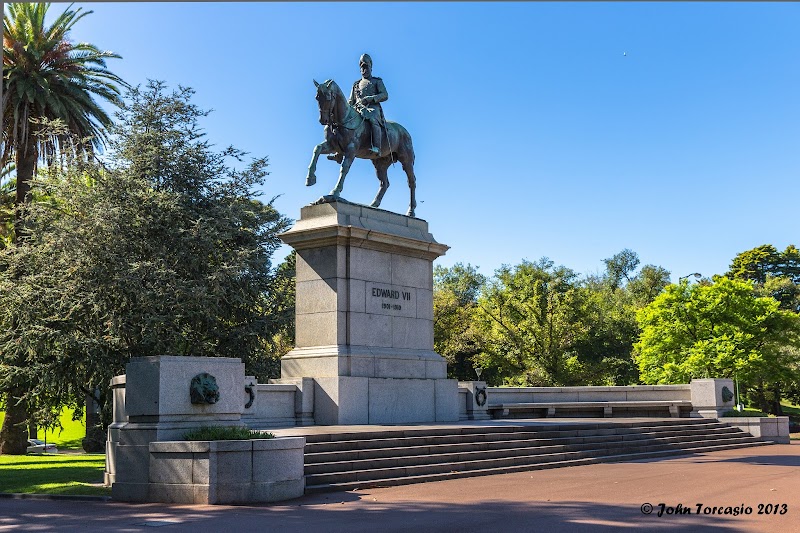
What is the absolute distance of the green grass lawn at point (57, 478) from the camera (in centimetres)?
1588

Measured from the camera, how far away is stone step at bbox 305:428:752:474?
15.6 meters

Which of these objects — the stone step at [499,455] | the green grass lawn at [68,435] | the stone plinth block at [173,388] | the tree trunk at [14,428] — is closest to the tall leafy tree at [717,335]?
the stone step at [499,455]

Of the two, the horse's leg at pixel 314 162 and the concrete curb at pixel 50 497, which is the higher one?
the horse's leg at pixel 314 162

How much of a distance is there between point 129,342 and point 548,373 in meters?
30.8

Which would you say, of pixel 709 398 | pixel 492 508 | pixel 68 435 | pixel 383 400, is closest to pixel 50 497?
pixel 492 508

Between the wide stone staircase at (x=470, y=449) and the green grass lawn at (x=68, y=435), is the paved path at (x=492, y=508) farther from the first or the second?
the green grass lawn at (x=68, y=435)

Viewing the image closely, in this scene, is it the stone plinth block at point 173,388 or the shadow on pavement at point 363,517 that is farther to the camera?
the stone plinth block at point 173,388

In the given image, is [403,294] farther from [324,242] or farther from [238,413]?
[238,413]

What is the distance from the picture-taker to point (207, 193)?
123ft

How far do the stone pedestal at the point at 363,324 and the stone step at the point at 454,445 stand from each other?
3611 mm

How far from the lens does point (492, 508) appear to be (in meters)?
12.0

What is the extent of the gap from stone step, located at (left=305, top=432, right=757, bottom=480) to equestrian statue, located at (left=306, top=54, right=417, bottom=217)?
8421 millimetres

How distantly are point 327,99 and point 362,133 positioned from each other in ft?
6.64

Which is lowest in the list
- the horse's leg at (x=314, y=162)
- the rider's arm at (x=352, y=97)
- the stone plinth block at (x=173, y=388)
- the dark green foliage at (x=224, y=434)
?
the dark green foliage at (x=224, y=434)
